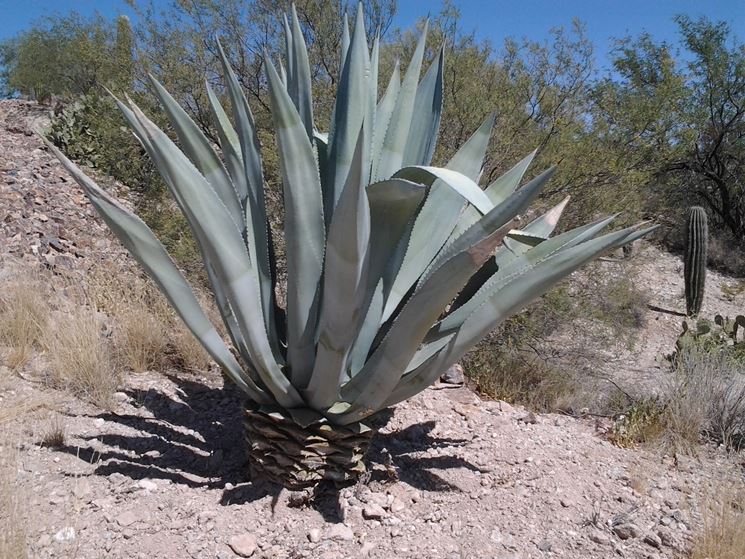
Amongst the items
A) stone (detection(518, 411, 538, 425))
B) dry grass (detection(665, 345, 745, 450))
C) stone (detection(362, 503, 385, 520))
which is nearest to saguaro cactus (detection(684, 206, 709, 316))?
dry grass (detection(665, 345, 745, 450))

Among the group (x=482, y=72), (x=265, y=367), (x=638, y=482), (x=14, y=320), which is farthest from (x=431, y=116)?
(x=482, y=72)

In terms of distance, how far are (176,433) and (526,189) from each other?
2.02 metres

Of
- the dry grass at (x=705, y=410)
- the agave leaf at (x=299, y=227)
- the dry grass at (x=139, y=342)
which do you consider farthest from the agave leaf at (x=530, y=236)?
the dry grass at (x=139, y=342)

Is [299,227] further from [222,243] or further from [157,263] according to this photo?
[157,263]

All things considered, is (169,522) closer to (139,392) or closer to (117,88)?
(139,392)

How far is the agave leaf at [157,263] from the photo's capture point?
1980 mm

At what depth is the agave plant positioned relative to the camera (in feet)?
6.25

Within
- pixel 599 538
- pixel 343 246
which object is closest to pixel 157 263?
pixel 343 246

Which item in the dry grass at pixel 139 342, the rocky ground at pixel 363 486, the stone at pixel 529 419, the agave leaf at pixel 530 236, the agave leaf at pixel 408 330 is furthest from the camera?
the dry grass at pixel 139 342

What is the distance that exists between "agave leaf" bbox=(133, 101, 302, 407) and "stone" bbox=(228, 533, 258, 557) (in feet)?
1.62

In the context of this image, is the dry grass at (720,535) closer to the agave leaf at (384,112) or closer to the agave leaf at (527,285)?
the agave leaf at (527,285)

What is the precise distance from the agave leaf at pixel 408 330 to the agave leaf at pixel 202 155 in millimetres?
740

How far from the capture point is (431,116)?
259cm

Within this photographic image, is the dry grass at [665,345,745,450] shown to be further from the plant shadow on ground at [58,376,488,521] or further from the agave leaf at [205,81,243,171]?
the agave leaf at [205,81,243,171]
